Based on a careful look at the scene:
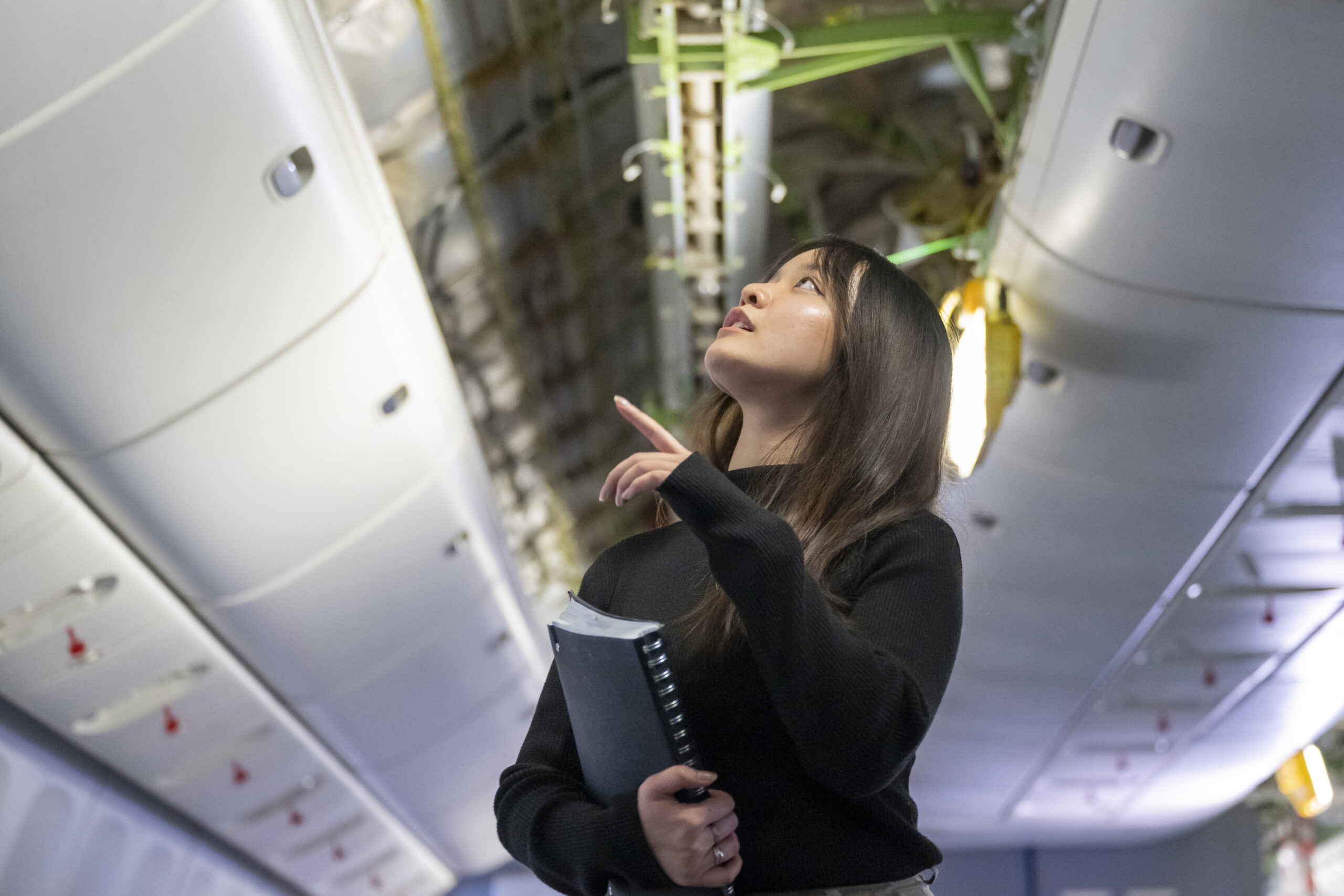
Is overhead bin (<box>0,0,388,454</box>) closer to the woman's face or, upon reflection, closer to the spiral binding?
the woman's face

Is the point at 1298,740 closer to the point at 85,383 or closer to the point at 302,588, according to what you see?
the point at 302,588

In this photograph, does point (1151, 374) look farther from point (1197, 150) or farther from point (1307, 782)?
point (1307, 782)

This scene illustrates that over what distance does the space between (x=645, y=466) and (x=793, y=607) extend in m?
0.20

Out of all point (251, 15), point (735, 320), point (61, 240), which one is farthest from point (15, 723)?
point (735, 320)

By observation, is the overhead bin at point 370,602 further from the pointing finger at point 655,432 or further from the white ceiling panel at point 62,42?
the pointing finger at point 655,432

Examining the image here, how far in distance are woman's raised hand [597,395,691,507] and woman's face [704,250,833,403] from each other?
201 mm

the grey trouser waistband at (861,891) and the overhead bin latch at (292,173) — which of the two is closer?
the grey trouser waistband at (861,891)

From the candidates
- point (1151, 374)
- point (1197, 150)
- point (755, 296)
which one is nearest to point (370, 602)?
point (1151, 374)

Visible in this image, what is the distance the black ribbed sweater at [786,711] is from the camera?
44.8 inches

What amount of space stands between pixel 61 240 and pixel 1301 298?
2.83 metres

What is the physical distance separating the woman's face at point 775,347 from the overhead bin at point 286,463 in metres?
2.05

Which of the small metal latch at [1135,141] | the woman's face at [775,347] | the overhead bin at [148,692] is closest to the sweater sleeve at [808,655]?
the woman's face at [775,347]

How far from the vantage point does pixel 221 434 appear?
3320 millimetres

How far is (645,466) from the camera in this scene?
119 cm
